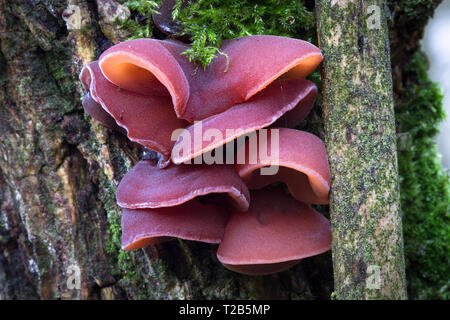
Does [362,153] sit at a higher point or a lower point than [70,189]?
higher

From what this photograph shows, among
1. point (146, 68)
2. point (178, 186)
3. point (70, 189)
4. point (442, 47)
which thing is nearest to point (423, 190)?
point (178, 186)

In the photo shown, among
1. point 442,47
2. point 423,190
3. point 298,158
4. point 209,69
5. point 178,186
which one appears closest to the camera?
point 298,158

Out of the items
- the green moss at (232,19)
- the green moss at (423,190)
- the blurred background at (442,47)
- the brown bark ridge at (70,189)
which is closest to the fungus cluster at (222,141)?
the green moss at (232,19)

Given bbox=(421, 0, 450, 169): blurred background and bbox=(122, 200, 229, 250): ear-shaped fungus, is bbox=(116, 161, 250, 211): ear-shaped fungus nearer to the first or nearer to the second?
bbox=(122, 200, 229, 250): ear-shaped fungus

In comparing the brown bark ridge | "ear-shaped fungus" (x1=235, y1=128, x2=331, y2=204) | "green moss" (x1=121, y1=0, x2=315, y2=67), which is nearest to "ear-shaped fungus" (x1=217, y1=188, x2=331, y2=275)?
"ear-shaped fungus" (x1=235, y1=128, x2=331, y2=204)

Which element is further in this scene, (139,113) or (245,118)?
(139,113)

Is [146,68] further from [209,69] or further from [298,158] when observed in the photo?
[298,158]

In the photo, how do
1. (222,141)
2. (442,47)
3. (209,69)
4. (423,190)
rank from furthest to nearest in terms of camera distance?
(442,47)
(423,190)
(209,69)
(222,141)

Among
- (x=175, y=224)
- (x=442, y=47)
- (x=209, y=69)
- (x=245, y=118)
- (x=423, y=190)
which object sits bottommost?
(x=423, y=190)
